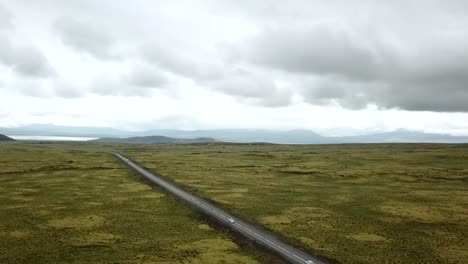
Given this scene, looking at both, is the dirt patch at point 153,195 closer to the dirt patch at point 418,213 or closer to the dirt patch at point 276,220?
the dirt patch at point 276,220

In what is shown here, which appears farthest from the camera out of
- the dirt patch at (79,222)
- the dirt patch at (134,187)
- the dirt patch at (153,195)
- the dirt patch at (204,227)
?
the dirt patch at (134,187)

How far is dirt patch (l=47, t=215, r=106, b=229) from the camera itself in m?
60.2

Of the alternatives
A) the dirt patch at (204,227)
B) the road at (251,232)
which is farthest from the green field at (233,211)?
the road at (251,232)

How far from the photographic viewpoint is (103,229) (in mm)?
58812

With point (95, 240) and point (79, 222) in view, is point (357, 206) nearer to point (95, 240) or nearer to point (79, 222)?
point (95, 240)

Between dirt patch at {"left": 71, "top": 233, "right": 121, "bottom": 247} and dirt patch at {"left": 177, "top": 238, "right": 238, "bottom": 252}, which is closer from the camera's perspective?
dirt patch at {"left": 177, "top": 238, "right": 238, "bottom": 252}

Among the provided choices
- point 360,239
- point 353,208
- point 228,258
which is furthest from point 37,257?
point 353,208

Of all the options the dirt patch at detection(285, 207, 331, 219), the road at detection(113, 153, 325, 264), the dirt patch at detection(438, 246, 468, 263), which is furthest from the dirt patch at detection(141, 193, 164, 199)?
the dirt patch at detection(438, 246, 468, 263)

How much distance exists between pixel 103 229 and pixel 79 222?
6.30 metres

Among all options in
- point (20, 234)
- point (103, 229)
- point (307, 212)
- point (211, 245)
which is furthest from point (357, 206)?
point (20, 234)

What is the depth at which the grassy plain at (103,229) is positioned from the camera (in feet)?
153

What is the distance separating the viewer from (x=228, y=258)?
150ft

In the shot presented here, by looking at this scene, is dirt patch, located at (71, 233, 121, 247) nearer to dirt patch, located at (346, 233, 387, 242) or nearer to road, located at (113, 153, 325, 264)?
road, located at (113, 153, 325, 264)

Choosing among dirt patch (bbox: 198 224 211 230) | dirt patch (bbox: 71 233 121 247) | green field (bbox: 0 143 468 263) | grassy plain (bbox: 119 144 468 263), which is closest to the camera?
green field (bbox: 0 143 468 263)
